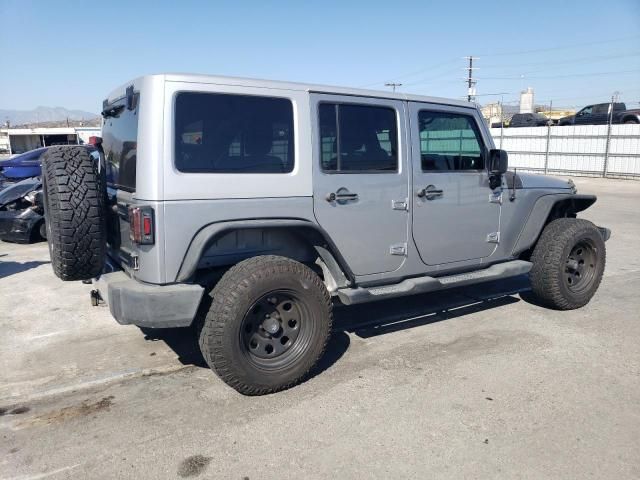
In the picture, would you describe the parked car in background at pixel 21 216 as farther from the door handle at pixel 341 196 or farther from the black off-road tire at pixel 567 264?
the black off-road tire at pixel 567 264

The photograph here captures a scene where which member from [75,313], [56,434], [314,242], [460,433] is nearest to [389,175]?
[314,242]

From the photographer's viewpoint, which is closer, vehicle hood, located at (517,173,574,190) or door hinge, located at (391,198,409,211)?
door hinge, located at (391,198,409,211)

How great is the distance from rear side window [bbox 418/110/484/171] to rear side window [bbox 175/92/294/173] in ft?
4.23

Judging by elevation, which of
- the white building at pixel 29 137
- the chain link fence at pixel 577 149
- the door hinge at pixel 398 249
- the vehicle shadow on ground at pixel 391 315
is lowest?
the vehicle shadow on ground at pixel 391 315

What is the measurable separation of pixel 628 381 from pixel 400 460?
77.7 inches

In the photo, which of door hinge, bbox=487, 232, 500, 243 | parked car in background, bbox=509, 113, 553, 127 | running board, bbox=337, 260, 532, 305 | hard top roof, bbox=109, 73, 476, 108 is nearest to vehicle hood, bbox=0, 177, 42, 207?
hard top roof, bbox=109, 73, 476, 108

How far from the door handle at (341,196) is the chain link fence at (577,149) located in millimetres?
20565

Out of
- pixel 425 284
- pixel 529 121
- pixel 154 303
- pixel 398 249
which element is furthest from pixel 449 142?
pixel 529 121

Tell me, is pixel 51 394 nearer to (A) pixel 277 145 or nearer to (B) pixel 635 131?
(A) pixel 277 145

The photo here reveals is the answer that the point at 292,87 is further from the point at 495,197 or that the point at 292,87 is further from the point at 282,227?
the point at 495,197

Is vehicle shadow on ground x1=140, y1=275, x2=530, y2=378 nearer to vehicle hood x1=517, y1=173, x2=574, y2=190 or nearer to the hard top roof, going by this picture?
vehicle hood x1=517, y1=173, x2=574, y2=190

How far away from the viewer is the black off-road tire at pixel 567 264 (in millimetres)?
5039

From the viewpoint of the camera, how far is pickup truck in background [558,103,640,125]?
71.8 ft

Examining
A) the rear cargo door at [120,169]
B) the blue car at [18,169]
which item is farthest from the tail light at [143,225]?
Result: the blue car at [18,169]
